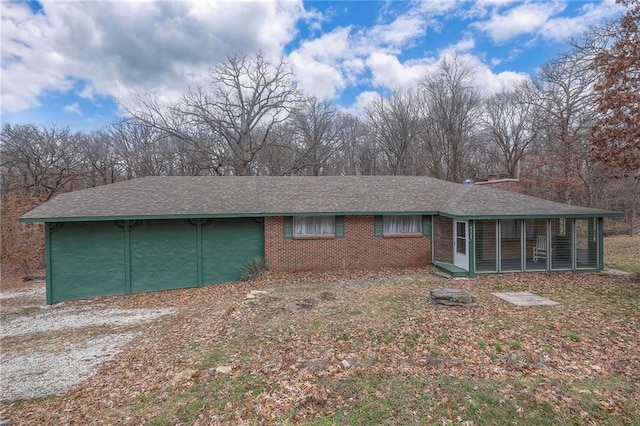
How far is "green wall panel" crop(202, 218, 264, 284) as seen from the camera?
10.9 metres

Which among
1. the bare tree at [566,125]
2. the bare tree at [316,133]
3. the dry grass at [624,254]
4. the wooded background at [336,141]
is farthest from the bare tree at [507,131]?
the bare tree at [316,133]

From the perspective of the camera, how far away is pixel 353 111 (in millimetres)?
31188

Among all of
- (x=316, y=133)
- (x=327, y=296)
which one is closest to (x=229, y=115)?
(x=316, y=133)

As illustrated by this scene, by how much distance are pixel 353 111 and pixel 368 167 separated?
237 inches

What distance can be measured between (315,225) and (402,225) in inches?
136

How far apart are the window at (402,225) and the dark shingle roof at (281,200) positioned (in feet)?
1.74

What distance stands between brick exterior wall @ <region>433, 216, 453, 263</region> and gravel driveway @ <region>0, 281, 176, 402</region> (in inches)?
372

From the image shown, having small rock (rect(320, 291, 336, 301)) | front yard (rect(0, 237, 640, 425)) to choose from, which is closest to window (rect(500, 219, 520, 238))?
front yard (rect(0, 237, 640, 425))

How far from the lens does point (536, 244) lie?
38.5 ft

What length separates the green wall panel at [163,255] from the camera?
10.3m

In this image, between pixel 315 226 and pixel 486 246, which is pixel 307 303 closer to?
pixel 315 226

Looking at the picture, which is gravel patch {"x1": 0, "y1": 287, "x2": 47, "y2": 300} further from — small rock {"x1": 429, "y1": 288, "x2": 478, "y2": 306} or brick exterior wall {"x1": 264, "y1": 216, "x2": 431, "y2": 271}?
small rock {"x1": 429, "y1": 288, "x2": 478, "y2": 306}

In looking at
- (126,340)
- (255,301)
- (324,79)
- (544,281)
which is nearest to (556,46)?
(324,79)

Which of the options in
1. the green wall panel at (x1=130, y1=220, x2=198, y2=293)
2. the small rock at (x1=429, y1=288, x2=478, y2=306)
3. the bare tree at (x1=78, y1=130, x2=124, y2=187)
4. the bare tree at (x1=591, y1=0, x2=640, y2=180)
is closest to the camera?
the small rock at (x1=429, y1=288, x2=478, y2=306)
